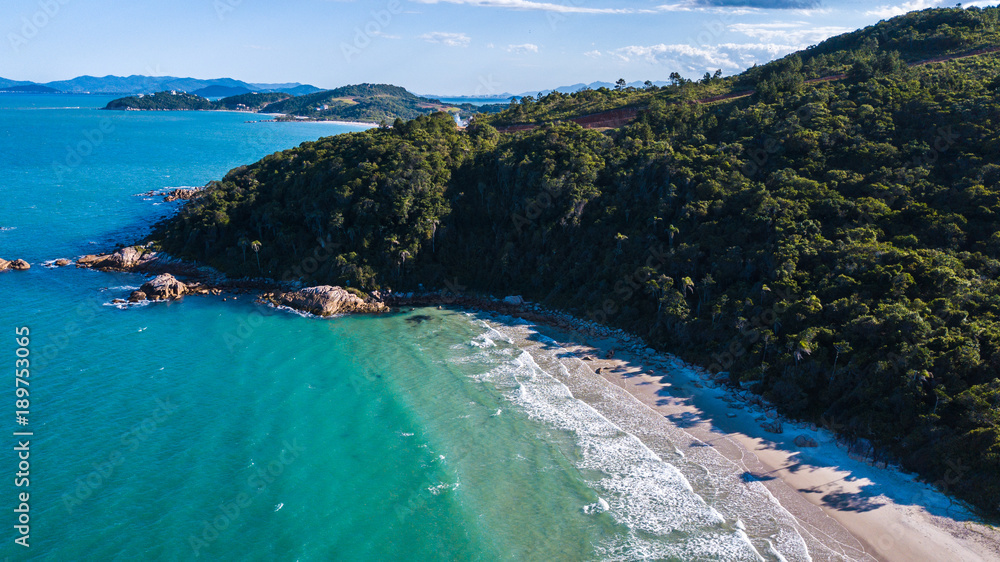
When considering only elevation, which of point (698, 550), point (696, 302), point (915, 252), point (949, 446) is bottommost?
point (698, 550)

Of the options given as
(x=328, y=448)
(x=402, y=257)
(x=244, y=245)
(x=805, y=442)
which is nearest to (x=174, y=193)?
(x=244, y=245)

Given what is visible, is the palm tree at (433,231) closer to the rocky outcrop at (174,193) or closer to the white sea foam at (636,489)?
the white sea foam at (636,489)

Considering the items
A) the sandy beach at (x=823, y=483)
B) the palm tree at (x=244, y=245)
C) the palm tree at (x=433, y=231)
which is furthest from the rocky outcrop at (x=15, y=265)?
the sandy beach at (x=823, y=483)

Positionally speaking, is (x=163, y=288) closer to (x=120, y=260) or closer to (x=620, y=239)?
(x=120, y=260)

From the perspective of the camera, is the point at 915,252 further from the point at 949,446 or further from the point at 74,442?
the point at 74,442

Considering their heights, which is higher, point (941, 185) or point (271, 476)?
point (941, 185)

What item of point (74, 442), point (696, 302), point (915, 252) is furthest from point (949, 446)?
point (74, 442)
